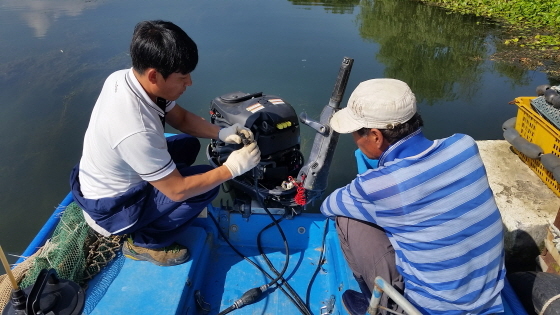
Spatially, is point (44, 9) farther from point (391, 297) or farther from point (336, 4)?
point (391, 297)

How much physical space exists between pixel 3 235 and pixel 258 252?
6.75ft

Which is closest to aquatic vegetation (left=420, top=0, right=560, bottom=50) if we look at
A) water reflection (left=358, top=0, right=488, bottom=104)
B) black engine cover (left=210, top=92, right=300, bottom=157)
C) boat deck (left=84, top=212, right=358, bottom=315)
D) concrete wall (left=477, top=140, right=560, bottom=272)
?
water reflection (left=358, top=0, right=488, bottom=104)

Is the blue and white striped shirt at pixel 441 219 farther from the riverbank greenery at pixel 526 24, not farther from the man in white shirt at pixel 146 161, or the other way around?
the riverbank greenery at pixel 526 24

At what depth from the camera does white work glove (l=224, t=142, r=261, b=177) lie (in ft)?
6.63

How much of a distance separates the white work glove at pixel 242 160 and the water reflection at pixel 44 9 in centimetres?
601

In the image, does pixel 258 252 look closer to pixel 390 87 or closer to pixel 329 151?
pixel 329 151

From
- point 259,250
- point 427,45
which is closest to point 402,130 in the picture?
point 259,250

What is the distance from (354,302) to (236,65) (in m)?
4.32

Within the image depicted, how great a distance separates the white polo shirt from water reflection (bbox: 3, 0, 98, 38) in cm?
589

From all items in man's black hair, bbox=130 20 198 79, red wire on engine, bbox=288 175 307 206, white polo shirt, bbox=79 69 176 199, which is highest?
man's black hair, bbox=130 20 198 79

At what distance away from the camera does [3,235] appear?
304 centimetres

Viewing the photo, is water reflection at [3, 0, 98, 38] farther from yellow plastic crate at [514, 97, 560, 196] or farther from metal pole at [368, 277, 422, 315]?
metal pole at [368, 277, 422, 315]

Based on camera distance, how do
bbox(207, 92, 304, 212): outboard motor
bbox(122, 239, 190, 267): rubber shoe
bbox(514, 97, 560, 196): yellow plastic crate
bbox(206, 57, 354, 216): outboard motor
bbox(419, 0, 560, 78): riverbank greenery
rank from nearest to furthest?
bbox(122, 239, 190, 267): rubber shoe < bbox(206, 57, 354, 216): outboard motor < bbox(207, 92, 304, 212): outboard motor < bbox(514, 97, 560, 196): yellow plastic crate < bbox(419, 0, 560, 78): riverbank greenery

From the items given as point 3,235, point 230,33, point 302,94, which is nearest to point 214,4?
point 230,33
